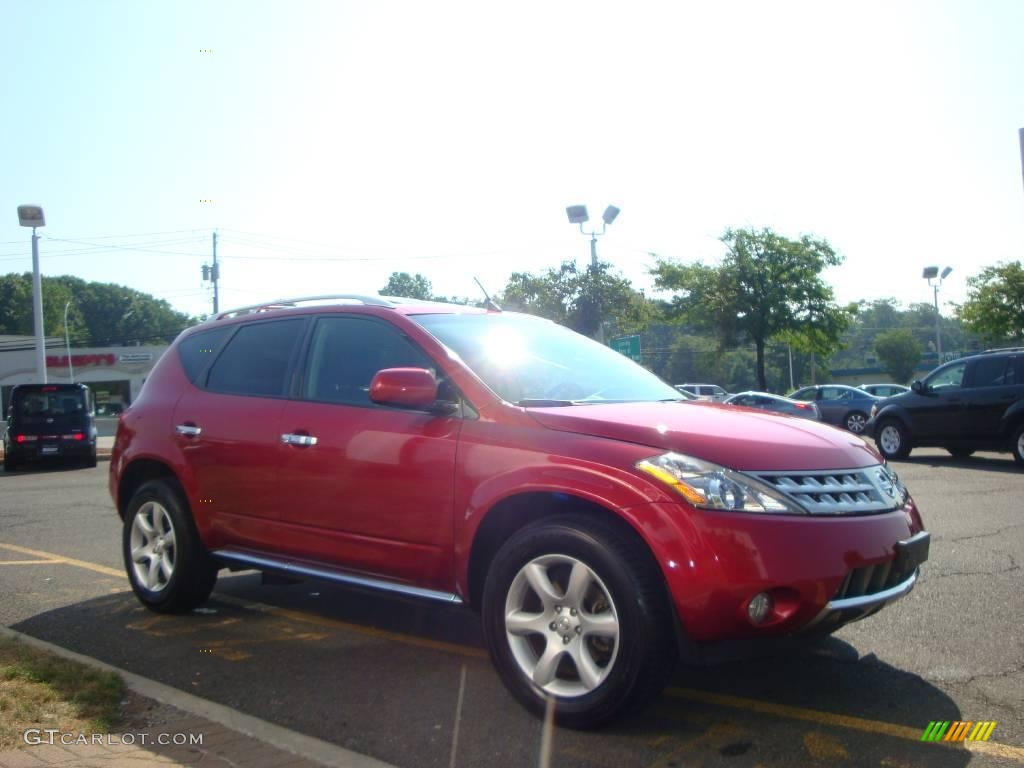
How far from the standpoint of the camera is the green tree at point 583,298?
29.6 meters

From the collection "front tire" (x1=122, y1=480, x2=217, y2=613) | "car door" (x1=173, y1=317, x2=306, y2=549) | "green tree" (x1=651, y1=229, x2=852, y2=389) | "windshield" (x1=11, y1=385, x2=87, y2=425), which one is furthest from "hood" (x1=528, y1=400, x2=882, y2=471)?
"green tree" (x1=651, y1=229, x2=852, y2=389)

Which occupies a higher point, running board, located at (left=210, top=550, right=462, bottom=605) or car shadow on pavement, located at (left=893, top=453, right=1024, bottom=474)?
running board, located at (left=210, top=550, right=462, bottom=605)

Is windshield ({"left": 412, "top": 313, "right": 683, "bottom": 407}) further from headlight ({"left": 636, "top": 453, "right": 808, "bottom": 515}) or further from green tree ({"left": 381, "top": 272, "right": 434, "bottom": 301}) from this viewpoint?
green tree ({"left": 381, "top": 272, "right": 434, "bottom": 301})

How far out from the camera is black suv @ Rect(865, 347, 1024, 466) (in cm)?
1407

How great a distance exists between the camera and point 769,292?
1628 inches

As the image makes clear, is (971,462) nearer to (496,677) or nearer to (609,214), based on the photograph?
(496,677)

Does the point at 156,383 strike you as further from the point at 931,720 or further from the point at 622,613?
the point at 931,720

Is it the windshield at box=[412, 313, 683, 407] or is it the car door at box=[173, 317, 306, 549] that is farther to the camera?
the car door at box=[173, 317, 306, 549]

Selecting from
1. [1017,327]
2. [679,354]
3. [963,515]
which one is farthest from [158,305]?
[963,515]

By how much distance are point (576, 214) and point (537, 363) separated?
21813mm

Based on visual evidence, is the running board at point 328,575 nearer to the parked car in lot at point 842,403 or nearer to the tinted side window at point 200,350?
the tinted side window at point 200,350

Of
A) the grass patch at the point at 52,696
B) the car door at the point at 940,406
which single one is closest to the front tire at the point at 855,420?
the car door at the point at 940,406

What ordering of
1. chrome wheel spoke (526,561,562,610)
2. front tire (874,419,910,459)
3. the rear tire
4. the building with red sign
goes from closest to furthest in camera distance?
chrome wheel spoke (526,561,562,610) < the rear tire < front tire (874,419,910,459) < the building with red sign

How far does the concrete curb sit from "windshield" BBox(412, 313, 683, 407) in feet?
5.28
